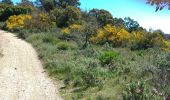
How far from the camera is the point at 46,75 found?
65.5ft

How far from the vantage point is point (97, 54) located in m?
25.0

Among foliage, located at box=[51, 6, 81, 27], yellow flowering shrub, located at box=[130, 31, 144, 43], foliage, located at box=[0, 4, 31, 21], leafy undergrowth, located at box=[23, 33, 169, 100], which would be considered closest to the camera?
leafy undergrowth, located at box=[23, 33, 169, 100]

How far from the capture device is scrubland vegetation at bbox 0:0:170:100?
1238 cm

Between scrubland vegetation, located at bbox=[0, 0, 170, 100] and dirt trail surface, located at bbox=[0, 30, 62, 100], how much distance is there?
1.81 feet

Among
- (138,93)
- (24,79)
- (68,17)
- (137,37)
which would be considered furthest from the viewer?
(68,17)

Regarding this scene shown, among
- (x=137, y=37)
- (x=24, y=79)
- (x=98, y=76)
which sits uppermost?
(x=98, y=76)

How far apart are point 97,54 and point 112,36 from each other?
43.1ft

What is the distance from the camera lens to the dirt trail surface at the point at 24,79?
1495 cm

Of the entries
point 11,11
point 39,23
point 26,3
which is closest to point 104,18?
point 39,23

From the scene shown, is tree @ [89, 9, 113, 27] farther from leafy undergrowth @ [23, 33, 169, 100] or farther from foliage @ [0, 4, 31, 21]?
leafy undergrowth @ [23, 33, 169, 100]

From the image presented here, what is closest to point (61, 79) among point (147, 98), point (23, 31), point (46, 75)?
point (46, 75)

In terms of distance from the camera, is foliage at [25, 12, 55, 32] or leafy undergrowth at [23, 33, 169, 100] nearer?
leafy undergrowth at [23, 33, 169, 100]

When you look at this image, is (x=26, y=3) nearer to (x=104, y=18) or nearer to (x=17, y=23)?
(x=17, y=23)

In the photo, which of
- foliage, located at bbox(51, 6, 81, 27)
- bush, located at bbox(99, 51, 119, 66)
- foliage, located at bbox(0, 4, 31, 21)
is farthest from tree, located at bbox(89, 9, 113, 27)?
bush, located at bbox(99, 51, 119, 66)
